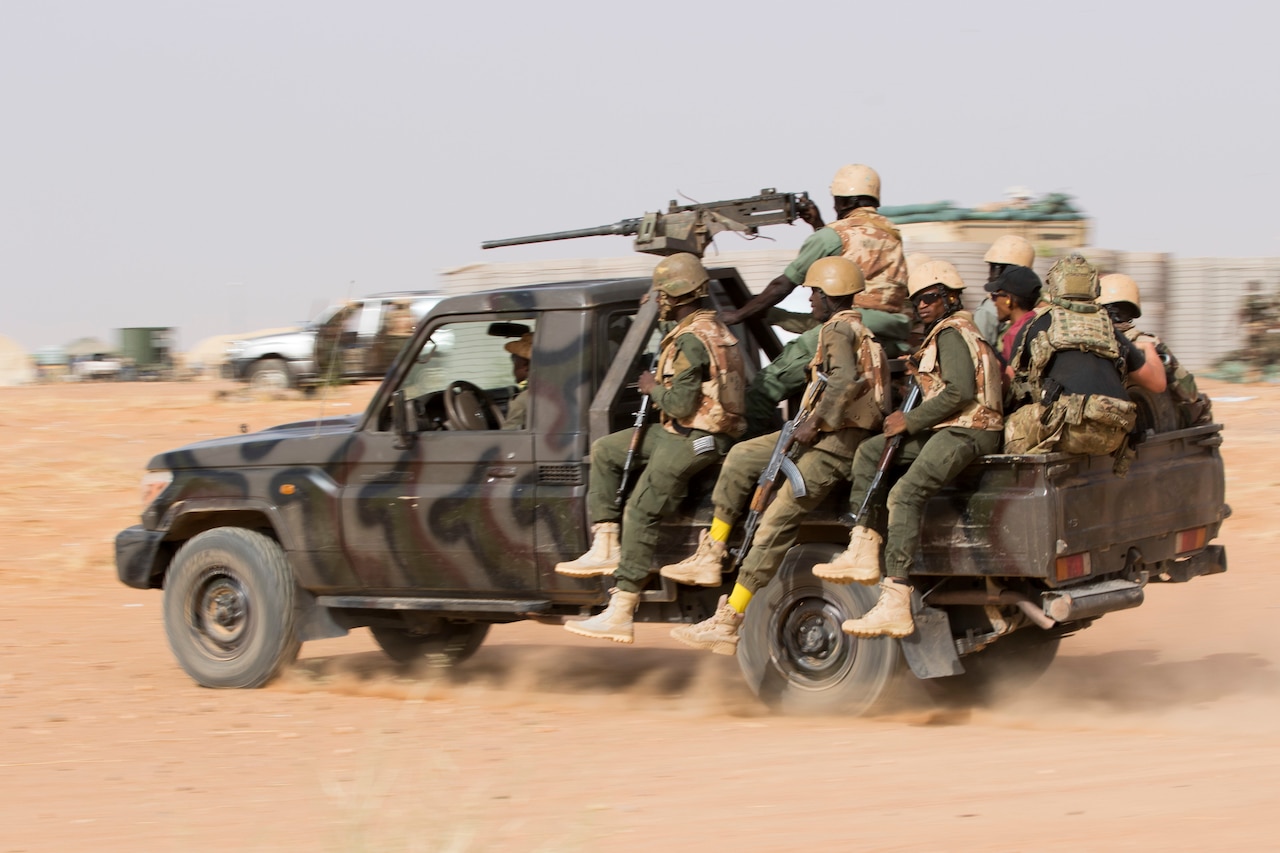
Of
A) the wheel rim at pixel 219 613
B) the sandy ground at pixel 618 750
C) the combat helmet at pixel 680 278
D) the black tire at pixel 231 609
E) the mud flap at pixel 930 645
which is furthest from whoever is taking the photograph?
the wheel rim at pixel 219 613

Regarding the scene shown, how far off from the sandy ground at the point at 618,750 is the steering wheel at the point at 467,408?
1374mm

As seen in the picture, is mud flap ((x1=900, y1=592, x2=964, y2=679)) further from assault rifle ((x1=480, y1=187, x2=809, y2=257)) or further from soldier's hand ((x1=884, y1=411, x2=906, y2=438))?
assault rifle ((x1=480, y1=187, x2=809, y2=257))

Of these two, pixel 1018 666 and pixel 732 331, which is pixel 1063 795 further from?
pixel 732 331

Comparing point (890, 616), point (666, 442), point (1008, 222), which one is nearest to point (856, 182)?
point (666, 442)

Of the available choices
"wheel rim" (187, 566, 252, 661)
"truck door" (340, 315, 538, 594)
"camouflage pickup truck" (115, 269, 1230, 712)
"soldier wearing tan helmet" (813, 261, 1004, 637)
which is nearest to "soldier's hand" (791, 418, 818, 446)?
"soldier wearing tan helmet" (813, 261, 1004, 637)

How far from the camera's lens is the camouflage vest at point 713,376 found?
270 inches

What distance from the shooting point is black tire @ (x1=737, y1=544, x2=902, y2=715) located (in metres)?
6.60

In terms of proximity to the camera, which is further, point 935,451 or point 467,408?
point 467,408

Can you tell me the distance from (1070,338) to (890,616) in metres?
1.35

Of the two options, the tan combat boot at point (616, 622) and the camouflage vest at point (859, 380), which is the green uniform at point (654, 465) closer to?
the tan combat boot at point (616, 622)

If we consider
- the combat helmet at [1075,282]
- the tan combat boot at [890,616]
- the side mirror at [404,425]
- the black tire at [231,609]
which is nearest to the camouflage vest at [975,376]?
the combat helmet at [1075,282]

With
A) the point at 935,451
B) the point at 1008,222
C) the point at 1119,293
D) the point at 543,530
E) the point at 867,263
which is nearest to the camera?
the point at 935,451

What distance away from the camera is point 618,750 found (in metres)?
6.30

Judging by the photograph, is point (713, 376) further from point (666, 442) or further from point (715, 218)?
point (715, 218)
